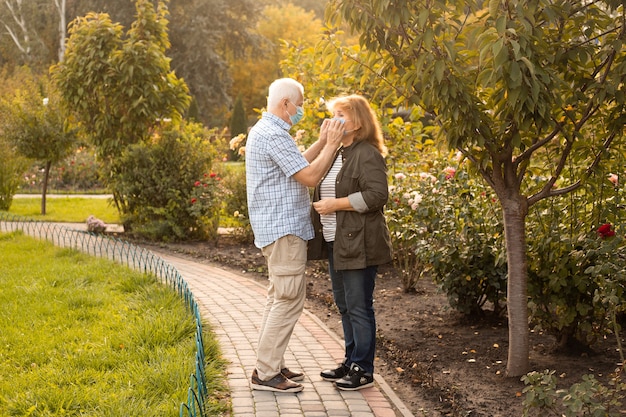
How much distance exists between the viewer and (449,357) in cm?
A: 540

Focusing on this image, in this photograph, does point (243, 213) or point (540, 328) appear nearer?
point (540, 328)

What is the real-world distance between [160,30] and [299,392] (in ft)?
29.3

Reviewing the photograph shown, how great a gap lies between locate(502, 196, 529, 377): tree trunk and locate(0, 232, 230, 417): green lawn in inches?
71.9

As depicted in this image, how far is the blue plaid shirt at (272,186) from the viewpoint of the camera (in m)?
4.46

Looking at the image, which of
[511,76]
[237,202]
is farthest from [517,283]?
[237,202]

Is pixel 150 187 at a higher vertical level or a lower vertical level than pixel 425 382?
higher

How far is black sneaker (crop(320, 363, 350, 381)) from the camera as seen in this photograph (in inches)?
193

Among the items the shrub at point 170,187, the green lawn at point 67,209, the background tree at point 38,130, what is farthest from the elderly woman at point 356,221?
the background tree at point 38,130

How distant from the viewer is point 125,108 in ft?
39.3

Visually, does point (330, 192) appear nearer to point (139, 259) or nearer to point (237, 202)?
point (139, 259)

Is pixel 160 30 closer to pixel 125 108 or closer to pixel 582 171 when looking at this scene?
pixel 125 108

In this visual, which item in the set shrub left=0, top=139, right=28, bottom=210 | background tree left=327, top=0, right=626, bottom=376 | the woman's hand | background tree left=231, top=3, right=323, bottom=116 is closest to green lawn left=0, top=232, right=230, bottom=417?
the woman's hand

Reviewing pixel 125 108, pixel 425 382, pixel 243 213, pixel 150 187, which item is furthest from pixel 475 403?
pixel 125 108

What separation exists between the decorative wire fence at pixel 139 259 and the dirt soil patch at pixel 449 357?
126 centimetres
